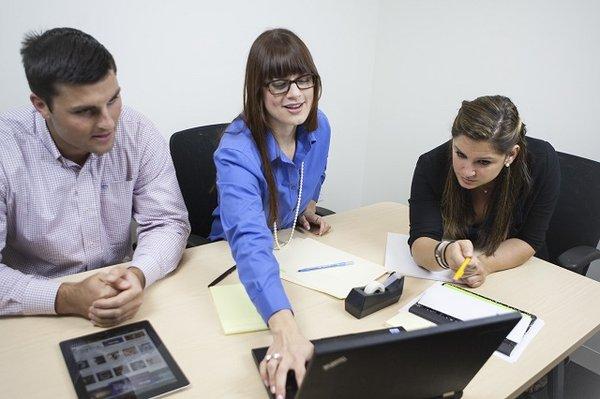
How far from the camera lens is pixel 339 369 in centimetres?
63

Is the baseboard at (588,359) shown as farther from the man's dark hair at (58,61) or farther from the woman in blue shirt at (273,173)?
the man's dark hair at (58,61)

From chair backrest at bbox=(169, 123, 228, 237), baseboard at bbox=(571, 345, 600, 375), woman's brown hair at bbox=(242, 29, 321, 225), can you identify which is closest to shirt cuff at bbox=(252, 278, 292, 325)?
woman's brown hair at bbox=(242, 29, 321, 225)

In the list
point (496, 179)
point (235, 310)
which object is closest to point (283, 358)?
point (235, 310)

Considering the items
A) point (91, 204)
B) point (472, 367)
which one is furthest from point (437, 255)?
point (91, 204)

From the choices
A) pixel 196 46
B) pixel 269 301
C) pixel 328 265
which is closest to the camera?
pixel 269 301

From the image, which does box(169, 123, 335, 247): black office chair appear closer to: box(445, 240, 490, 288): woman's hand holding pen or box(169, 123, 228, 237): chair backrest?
box(169, 123, 228, 237): chair backrest

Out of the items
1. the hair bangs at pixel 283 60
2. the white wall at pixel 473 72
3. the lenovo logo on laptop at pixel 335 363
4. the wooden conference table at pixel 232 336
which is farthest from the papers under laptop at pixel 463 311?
the white wall at pixel 473 72

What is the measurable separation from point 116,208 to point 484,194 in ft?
3.89

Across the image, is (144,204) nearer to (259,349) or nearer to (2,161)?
(2,161)

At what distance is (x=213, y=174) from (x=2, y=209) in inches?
29.3

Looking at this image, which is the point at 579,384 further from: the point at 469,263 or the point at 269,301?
the point at 269,301

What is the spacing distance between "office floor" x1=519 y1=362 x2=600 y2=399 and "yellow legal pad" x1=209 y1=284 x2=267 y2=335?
4.29 feet

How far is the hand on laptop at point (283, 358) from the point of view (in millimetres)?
809

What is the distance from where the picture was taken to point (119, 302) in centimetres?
100
